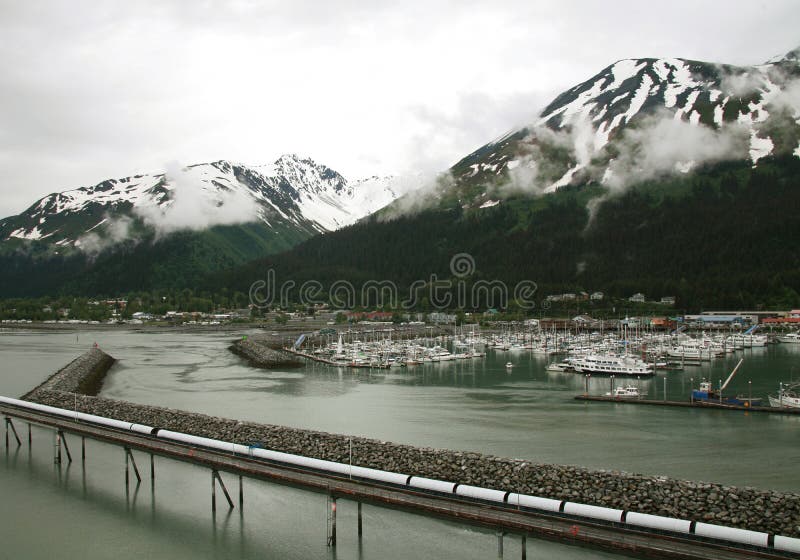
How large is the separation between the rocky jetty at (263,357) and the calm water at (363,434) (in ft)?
13.9

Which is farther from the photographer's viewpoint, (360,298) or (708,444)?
(360,298)

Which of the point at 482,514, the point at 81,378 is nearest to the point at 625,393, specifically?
the point at 482,514

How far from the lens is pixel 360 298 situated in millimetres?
139875

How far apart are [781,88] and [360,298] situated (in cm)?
13691

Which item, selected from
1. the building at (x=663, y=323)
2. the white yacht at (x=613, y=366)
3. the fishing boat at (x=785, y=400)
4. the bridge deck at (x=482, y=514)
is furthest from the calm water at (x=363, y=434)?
the building at (x=663, y=323)

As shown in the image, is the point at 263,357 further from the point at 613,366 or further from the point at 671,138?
the point at 671,138

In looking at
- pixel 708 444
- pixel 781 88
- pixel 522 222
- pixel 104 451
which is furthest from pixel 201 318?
pixel 781 88

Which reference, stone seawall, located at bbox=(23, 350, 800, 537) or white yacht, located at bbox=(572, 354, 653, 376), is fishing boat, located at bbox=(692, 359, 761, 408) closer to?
white yacht, located at bbox=(572, 354, 653, 376)

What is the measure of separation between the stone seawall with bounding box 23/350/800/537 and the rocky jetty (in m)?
32.5

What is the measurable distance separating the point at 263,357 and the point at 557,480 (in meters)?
46.6

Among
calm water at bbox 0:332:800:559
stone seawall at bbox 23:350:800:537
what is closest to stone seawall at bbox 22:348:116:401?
calm water at bbox 0:332:800:559

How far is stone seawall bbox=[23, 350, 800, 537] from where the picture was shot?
46.9 ft

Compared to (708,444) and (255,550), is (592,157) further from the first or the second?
(255,550)

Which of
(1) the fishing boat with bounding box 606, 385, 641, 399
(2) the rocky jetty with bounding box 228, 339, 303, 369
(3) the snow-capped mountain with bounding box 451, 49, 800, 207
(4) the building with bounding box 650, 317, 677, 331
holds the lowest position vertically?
(2) the rocky jetty with bounding box 228, 339, 303, 369
